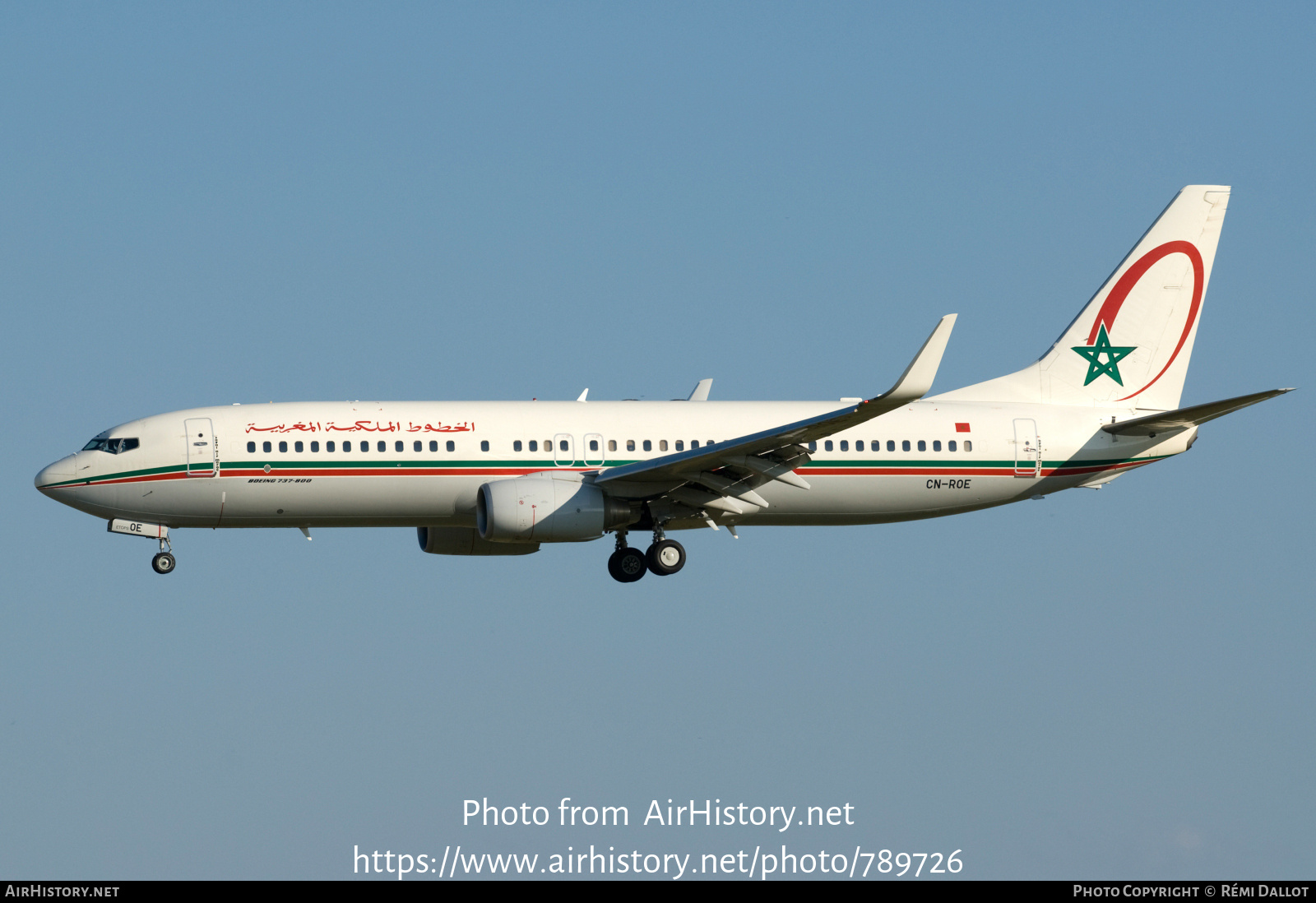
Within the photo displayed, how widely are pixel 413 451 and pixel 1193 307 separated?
75.4 ft

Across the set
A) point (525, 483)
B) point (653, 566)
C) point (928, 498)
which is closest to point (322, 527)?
point (525, 483)

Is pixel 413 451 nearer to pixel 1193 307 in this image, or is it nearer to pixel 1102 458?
pixel 1102 458

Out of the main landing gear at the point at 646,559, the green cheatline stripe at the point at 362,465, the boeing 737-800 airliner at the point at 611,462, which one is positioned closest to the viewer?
the boeing 737-800 airliner at the point at 611,462

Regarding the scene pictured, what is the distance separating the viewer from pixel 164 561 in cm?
4381

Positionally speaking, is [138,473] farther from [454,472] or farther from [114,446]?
[454,472]

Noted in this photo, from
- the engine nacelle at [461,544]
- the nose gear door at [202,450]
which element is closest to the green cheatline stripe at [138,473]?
the nose gear door at [202,450]

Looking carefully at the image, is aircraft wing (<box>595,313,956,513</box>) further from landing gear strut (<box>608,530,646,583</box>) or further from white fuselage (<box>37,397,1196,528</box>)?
landing gear strut (<box>608,530,646,583</box>)

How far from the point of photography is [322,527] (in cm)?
4425

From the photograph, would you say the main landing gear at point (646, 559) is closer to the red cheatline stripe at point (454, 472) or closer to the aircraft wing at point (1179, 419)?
the red cheatline stripe at point (454, 472)

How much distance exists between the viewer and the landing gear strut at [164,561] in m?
43.8

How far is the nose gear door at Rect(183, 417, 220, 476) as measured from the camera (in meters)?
42.8

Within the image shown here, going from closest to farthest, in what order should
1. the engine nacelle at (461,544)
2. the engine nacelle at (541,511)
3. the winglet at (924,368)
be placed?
the winglet at (924,368) < the engine nacelle at (541,511) < the engine nacelle at (461,544)

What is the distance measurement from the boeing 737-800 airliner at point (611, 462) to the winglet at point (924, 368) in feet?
10.7

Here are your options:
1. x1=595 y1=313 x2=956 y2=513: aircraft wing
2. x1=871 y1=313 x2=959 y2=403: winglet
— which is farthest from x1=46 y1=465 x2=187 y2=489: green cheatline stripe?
x1=871 y1=313 x2=959 y2=403: winglet
